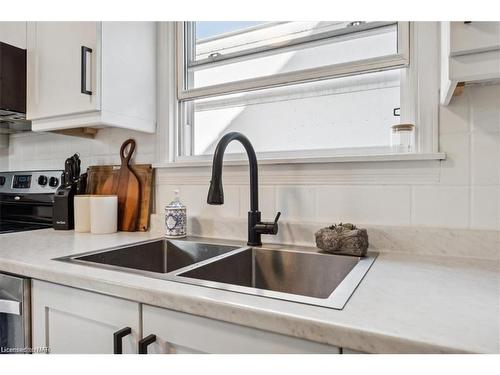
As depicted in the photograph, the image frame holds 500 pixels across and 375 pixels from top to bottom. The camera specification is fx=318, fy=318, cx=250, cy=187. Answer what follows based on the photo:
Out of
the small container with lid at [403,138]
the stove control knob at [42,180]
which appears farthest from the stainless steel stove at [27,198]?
the small container with lid at [403,138]

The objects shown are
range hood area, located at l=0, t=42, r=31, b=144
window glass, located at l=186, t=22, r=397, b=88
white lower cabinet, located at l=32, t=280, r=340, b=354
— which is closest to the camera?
white lower cabinet, located at l=32, t=280, r=340, b=354

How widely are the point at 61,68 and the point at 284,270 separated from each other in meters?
1.31

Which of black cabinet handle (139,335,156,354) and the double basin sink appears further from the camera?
the double basin sink

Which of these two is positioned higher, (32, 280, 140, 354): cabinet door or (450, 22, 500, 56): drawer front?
(450, 22, 500, 56): drawer front

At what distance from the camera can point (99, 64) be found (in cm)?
134

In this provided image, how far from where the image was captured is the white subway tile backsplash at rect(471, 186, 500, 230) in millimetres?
986

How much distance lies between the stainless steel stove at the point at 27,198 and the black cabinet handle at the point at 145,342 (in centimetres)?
139

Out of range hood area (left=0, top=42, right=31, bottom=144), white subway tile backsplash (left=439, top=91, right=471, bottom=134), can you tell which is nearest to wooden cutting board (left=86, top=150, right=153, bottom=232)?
Result: range hood area (left=0, top=42, right=31, bottom=144)

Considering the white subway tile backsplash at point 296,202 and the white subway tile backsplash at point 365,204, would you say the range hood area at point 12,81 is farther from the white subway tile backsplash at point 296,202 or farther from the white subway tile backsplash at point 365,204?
the white subway tile backsplash at point 365,204

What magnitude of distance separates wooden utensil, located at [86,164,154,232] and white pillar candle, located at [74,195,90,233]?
0.48ft

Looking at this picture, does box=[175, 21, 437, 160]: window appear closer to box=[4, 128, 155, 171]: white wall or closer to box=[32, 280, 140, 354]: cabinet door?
box=[4, 128, 155, 171]: white wall

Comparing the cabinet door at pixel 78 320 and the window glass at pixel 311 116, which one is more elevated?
the window glass at pixel 311 116

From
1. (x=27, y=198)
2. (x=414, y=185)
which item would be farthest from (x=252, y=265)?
(x=27, y=198)

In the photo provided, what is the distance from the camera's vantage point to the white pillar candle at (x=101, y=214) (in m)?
1.47
